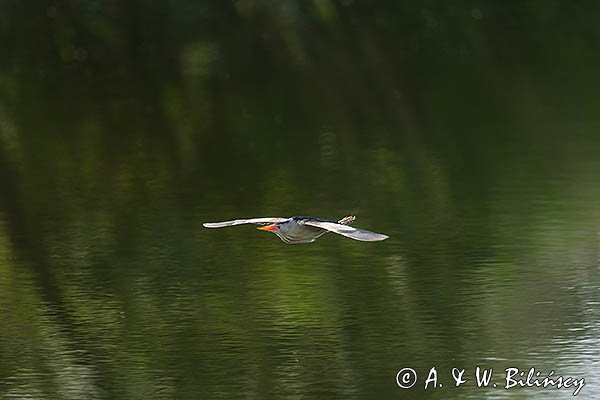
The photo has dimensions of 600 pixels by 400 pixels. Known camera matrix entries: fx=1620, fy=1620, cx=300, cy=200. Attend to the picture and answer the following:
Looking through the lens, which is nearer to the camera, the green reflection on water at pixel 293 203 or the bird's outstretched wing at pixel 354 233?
the bird's outstretched wing at pixel 354 233

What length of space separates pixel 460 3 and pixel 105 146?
15789 millimetres

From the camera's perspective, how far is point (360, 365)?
1136 centimetres

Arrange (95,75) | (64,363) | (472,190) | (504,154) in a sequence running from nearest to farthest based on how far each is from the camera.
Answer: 1. (64,363)
2. (472,190)
3. (504,154)
4. (95,75)

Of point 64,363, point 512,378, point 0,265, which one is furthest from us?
point 0,265

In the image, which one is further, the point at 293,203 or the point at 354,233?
the point at 293,203

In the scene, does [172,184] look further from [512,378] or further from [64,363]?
[512,378]

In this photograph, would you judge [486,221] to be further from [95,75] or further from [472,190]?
[95,75]

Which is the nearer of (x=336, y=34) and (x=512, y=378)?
(x=512, y=378)

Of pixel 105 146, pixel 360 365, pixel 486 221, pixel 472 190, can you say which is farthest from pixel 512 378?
pixel 105 146

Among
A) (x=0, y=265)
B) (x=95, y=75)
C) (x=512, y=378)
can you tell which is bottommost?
(x=512, y=378)

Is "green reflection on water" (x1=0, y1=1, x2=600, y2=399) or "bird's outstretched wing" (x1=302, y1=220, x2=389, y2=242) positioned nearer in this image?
"bird's outstretched wing" (x1=302, y1=220, x2=389, y2=242)

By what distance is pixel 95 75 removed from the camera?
27.8 metres

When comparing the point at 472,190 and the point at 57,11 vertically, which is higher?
the point at 57,11

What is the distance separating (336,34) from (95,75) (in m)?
5.38
